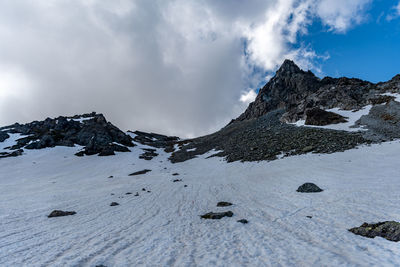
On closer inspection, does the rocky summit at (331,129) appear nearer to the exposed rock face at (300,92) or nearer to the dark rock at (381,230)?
the exposed rock face at (300,92)

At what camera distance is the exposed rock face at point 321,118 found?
123 ft

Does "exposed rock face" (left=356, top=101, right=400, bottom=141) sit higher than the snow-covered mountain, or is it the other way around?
"exposed rock face" (left=356, top=101, right=400, bottom=141)

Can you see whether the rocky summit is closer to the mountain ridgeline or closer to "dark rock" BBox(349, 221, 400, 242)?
the mountain ridgeline

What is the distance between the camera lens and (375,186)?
40.9 ft

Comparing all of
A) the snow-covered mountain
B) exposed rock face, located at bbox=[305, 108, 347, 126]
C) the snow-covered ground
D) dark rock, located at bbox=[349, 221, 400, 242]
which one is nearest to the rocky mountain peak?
exposed rock face, located at bbox=[305, 108, 347, 126]

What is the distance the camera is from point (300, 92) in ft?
293

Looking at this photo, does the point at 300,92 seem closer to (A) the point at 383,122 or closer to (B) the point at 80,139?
(A) the point at 383,122

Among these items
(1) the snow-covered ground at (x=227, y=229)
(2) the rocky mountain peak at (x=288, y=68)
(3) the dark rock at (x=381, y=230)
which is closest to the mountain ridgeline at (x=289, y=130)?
(2) the rocky mountain peak at (x=288, y=68)

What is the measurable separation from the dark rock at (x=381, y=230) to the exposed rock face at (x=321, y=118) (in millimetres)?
37105

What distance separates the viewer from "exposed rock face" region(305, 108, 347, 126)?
3744 cm

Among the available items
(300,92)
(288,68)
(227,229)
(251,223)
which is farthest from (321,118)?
(288,68)

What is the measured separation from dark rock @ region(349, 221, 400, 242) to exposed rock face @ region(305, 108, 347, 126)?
37105 millimetres

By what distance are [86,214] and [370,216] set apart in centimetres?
1544

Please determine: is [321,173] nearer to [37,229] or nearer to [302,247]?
[302,247]
